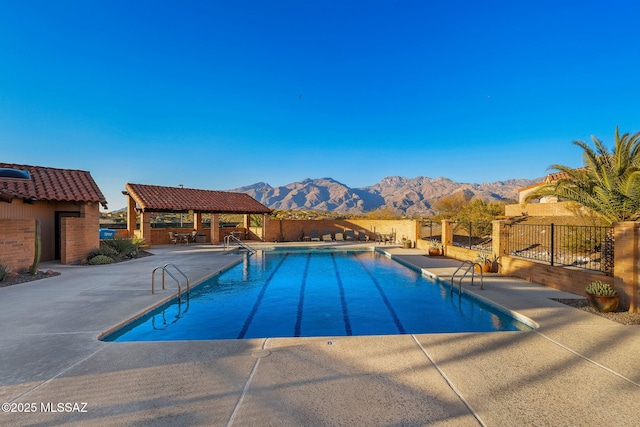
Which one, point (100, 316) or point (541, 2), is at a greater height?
point (541, 2)

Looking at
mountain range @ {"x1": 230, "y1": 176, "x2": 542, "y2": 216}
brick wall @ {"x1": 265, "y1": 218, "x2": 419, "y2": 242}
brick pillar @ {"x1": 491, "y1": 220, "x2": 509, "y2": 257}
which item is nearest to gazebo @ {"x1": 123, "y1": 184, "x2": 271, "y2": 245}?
brick wall @ {"x1": 265, "y1": 218, "x2": 419, "y2": 242}

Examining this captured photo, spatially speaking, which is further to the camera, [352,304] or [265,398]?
[352,304]

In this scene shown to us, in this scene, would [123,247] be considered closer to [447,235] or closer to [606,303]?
[447,235]

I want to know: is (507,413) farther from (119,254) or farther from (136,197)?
(136,197)

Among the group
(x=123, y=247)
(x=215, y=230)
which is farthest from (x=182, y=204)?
(x=123, y=247)

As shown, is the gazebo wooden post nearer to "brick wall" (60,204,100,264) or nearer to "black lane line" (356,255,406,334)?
"brick wall" (60,204,100,264)

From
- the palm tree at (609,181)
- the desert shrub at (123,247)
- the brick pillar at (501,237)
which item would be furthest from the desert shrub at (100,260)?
the palm tree at (609,181)

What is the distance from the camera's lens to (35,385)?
3426 millimetres

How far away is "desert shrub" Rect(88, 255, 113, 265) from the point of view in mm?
12898

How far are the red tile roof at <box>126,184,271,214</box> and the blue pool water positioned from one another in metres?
11.3

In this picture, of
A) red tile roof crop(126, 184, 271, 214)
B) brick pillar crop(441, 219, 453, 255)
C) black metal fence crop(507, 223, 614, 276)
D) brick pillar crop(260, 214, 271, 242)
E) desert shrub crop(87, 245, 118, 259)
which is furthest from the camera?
brick pillar crop(260, 214, 271, 242)

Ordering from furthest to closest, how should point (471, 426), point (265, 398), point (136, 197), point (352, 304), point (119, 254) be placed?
point (136, 197) < point (119, 254) < point (352, 304) < point (265, 398) < point (471, 426)

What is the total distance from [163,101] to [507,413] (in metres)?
23.8

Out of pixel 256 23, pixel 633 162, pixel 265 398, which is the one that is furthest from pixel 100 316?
pixel 256 23
